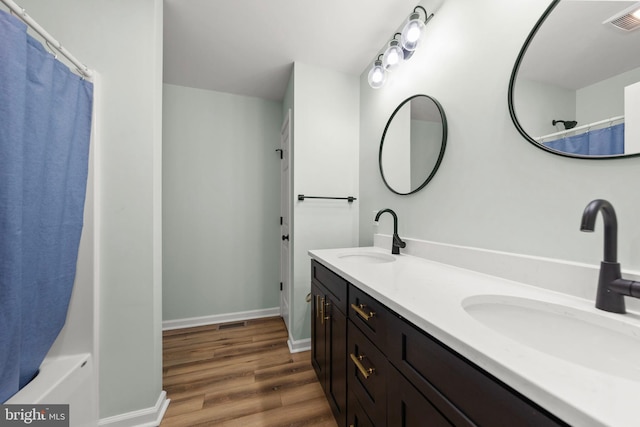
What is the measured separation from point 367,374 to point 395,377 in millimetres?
191

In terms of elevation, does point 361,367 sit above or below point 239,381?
above

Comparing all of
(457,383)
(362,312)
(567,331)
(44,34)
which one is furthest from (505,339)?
(44,34)

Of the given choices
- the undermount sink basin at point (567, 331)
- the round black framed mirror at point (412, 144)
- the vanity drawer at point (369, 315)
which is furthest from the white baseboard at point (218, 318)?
the undermount sink basin at point (567, 331)

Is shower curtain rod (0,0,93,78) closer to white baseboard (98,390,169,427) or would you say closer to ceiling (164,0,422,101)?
ceiling (164,0,422,101)

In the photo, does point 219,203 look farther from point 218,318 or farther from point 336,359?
point 336,359

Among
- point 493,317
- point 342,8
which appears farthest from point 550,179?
point 342,8

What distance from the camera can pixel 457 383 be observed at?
47 centimetres

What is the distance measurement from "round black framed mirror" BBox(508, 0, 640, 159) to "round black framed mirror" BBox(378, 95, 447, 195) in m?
0.38

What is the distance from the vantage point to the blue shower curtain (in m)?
0.71

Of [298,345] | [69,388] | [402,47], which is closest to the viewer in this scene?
[69,388]

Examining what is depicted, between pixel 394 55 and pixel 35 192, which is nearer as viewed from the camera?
pixel 35 192

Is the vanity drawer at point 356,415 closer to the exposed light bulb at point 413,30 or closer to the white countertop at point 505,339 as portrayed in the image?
the white countertop at point 505,339

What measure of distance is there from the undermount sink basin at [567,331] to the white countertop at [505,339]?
2cm

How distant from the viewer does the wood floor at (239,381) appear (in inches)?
48.4
